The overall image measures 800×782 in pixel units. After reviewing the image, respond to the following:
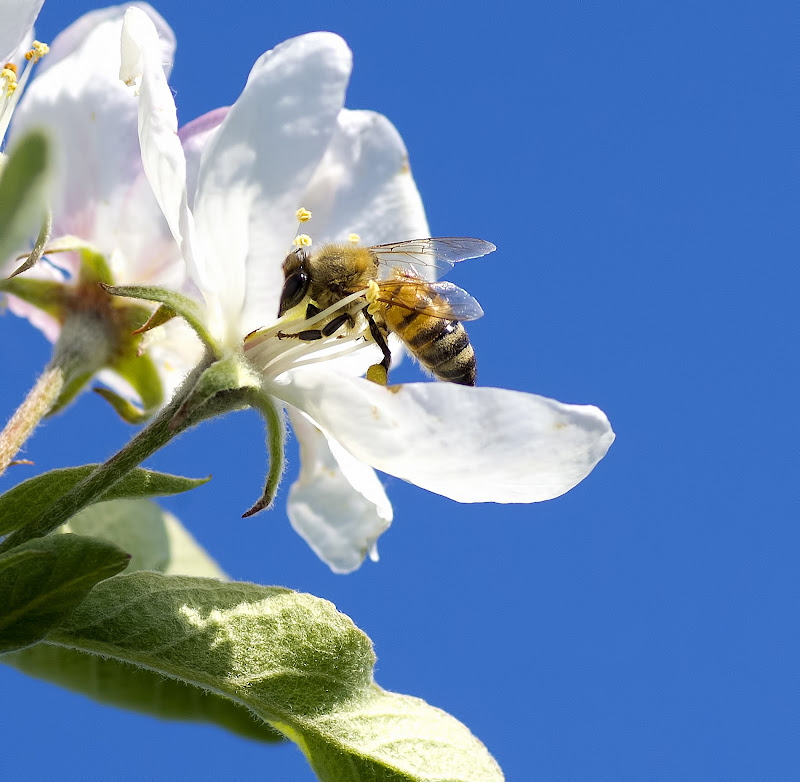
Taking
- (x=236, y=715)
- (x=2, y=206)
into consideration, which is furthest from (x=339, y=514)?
(x=2, y=206)

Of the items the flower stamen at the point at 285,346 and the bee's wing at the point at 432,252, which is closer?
the flower stamen at the point at 285,346

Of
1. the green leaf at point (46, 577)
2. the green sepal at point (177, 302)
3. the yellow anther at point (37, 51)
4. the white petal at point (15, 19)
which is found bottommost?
the green leaf at point (46, 577)

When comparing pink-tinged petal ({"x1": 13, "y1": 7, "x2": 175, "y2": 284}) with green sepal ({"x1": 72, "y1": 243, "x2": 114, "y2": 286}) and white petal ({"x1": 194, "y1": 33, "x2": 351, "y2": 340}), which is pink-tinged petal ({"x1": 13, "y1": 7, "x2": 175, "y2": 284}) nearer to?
green sepal ({"x1": 72, "y1": 243, "x2": 114, "y2": 286})

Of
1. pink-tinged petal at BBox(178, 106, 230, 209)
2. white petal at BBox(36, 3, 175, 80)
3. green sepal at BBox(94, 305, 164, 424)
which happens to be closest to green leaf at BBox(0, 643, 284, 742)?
green sepal at BBox(94, 305, 164, 424)

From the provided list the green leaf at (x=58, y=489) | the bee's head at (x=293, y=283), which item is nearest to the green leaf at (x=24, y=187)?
the green leaf at (x=58, y=489)

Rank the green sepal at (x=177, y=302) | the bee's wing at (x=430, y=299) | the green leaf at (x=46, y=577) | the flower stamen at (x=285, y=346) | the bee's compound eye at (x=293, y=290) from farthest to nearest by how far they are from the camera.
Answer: the bee's wing at (x=430, y=299), the bee's compound eye at (x=293, y=290), the flower stamen at (x=285, y=346), the green sepal at (x=177, y=302), the green leaf at (x=46, y=577)

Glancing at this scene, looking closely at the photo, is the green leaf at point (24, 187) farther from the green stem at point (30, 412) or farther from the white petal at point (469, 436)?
the green stem at point (30, 412)

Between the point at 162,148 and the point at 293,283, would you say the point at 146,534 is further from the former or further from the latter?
the point at 162,148

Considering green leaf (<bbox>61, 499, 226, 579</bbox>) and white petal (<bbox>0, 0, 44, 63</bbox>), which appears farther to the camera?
green leaf (<bbox>61, 499, 226, 579</bbox>)
